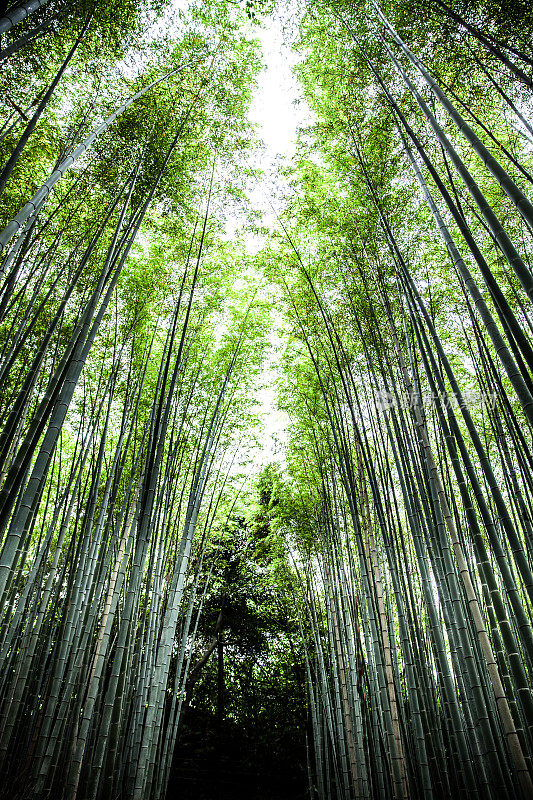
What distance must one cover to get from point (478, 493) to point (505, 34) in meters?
3.47

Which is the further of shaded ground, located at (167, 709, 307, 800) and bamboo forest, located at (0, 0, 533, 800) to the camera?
shaded ground, located at (167, 709, 307, 800)

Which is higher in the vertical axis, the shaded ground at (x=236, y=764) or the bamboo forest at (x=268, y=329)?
the bamboo forest at (x=268, y=329)

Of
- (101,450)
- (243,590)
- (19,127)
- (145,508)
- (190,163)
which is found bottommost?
(145,508)

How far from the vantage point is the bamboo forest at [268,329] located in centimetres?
237

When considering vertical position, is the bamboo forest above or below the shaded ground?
above

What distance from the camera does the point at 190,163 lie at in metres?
4.07

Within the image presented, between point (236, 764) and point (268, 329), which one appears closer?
point (268, 329)

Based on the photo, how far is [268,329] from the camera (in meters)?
5.73

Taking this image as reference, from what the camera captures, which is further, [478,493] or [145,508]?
[145,508]

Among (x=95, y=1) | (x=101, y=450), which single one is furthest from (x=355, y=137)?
(x=101, y=450)

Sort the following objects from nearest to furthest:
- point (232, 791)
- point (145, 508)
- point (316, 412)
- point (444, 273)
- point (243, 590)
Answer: point (145, 508)
point (444, 273)
point (316, 412)
point (232, 791)
point (243, 590)

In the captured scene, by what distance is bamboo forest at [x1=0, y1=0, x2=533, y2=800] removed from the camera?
7.76 feet

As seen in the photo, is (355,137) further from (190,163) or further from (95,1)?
(95,1)

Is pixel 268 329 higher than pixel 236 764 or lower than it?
higher
